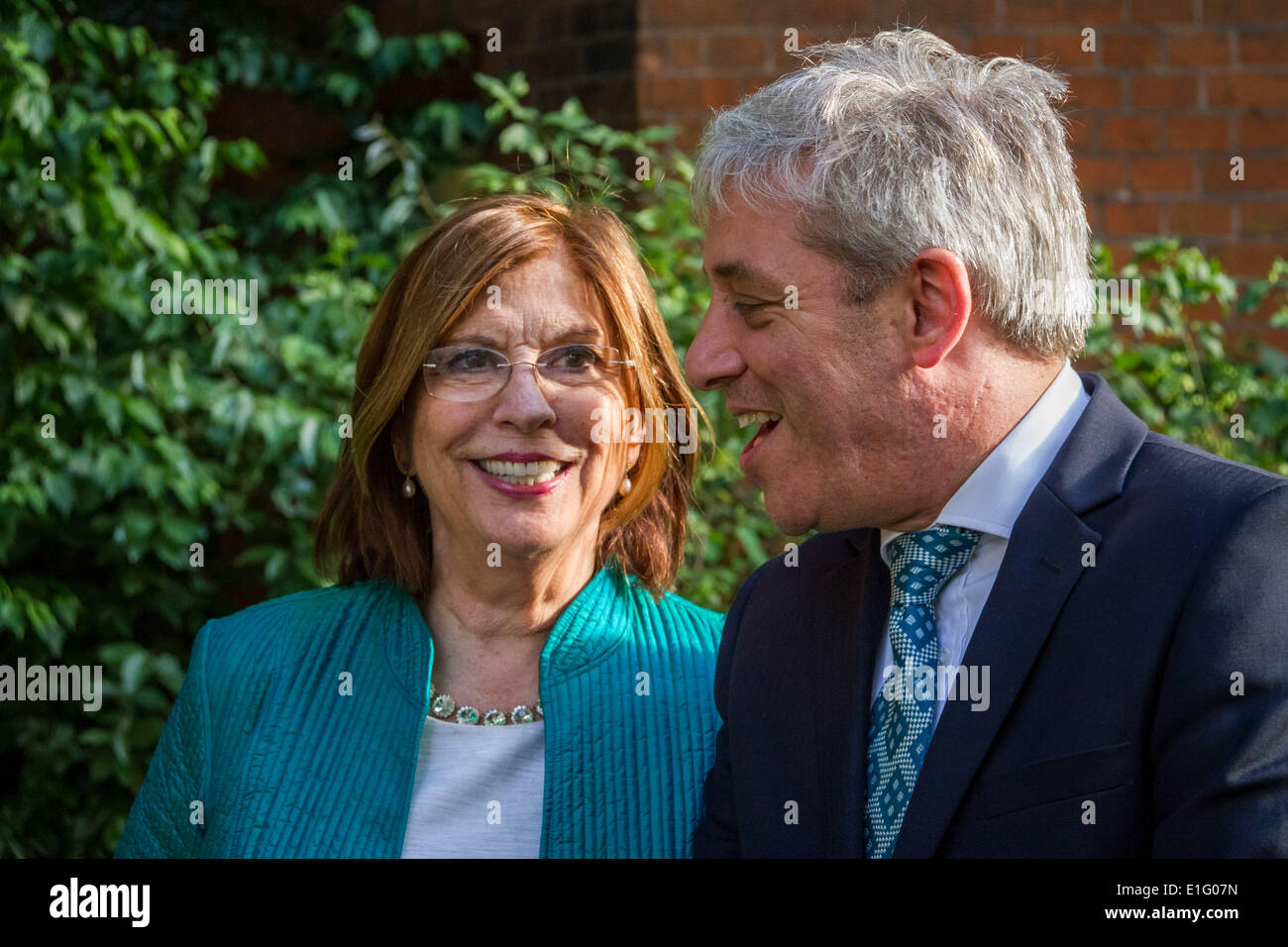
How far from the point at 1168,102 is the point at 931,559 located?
9.71ft

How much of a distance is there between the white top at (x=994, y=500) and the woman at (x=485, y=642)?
694mm

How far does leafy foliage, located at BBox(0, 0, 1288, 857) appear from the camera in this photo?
3.71m

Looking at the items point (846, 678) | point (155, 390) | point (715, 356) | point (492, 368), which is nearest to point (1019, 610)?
point (846, 678)

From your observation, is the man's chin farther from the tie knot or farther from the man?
the tie knot

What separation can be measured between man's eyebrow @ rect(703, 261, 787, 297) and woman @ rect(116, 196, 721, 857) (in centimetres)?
57

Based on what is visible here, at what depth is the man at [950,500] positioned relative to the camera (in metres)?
1.64

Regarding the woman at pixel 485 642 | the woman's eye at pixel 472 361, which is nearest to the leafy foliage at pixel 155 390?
the woman at pixel 485 642

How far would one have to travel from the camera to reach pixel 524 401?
7.99 ft

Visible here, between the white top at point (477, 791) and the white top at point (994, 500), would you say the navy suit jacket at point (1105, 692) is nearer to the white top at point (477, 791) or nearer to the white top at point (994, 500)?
the white top at point (994, 500)

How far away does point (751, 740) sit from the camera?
2092 mm

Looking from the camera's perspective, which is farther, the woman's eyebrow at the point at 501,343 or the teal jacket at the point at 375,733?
the woman's eyebrow at the point at 501,343

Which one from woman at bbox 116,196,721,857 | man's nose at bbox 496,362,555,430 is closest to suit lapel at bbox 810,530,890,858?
woman at bbox 116,196,721,857

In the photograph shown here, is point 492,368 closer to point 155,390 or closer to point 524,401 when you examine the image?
point 524,401

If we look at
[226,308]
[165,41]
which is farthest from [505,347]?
[165,41]
